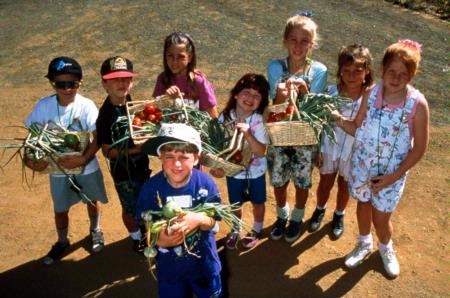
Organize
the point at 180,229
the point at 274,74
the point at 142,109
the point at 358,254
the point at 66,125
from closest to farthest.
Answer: the point at 180,229 → the point at 142,109 → the point at 66,125 → the point at 274,74 → the point at 358,254

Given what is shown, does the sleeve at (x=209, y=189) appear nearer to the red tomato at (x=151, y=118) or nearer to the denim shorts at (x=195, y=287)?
the denim shorts at (x=195, y=287)

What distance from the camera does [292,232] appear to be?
4.98 meters

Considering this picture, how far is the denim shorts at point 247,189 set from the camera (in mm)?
4543

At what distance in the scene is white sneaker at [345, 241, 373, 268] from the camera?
461cm

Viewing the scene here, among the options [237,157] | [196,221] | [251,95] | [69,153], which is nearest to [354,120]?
[251,95]

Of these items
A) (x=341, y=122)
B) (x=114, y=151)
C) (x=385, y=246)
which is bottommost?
(x=385, y=246)

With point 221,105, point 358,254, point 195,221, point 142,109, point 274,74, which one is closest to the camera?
point 195,221

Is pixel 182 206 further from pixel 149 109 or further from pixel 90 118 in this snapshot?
pixel 90 118

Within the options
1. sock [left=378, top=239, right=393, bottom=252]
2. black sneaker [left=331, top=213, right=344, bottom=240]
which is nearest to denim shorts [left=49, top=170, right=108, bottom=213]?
black sneaker [left=331, top=213, right=344, bottom=240]

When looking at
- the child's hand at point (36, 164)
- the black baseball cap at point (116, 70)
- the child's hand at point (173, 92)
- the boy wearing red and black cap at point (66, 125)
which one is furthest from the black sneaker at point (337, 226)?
the child's hand at point (36, 164)

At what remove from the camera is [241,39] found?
10422 millimetres

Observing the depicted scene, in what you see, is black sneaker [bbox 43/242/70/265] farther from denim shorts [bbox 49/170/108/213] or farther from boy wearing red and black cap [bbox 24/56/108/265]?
denim shorts [bbox 49/170/108/213]

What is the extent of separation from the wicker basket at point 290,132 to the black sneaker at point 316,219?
150 cm

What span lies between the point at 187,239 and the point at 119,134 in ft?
4.21
